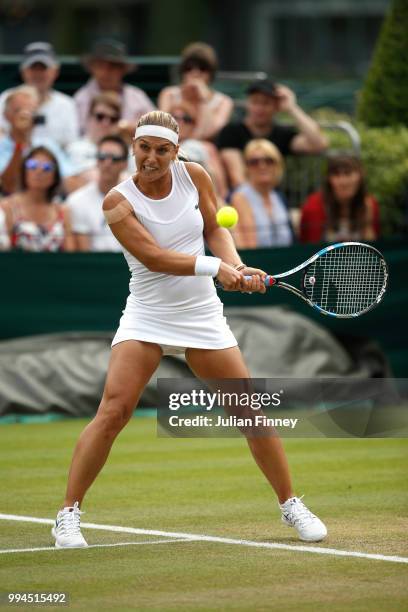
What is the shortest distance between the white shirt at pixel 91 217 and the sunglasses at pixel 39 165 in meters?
0.41

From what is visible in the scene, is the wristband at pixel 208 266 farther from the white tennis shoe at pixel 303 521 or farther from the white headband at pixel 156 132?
the white tennis shoe at pixel 303 521

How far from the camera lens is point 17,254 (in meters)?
12.8

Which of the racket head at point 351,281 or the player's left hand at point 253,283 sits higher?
the racket head at point 351,281

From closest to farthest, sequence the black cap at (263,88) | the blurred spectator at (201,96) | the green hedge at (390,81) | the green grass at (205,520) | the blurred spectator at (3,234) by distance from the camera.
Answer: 1. the green grass at (205,520)
2. the blurred spectator at (3,234)
3. the black cap at (263,88)
4. the blurred spectator at (201,96)
5. the green hedge at (390,81)

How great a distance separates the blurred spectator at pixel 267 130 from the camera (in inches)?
579

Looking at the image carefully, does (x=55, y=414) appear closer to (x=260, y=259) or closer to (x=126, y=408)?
(x=260, y=259)

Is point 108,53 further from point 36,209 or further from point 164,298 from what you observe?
→ point 164,298

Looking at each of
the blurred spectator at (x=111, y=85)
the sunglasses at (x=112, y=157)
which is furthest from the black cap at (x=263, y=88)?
the sunglasses at (x=112, y=157)

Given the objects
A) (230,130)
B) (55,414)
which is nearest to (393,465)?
(55,414)

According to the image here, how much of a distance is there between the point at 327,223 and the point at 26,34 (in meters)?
30.2

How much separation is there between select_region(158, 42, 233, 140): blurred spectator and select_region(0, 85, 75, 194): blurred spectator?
55.3 inches

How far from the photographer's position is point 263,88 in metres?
14.6

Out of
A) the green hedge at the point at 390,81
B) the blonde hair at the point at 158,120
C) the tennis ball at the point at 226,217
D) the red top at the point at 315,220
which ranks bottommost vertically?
the tennis ball at the point at 226,217

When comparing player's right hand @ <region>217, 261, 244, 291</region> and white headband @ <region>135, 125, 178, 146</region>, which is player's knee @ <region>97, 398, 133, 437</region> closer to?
Answer: player's right hand @ <region>217, 261, 244, 291</region>
